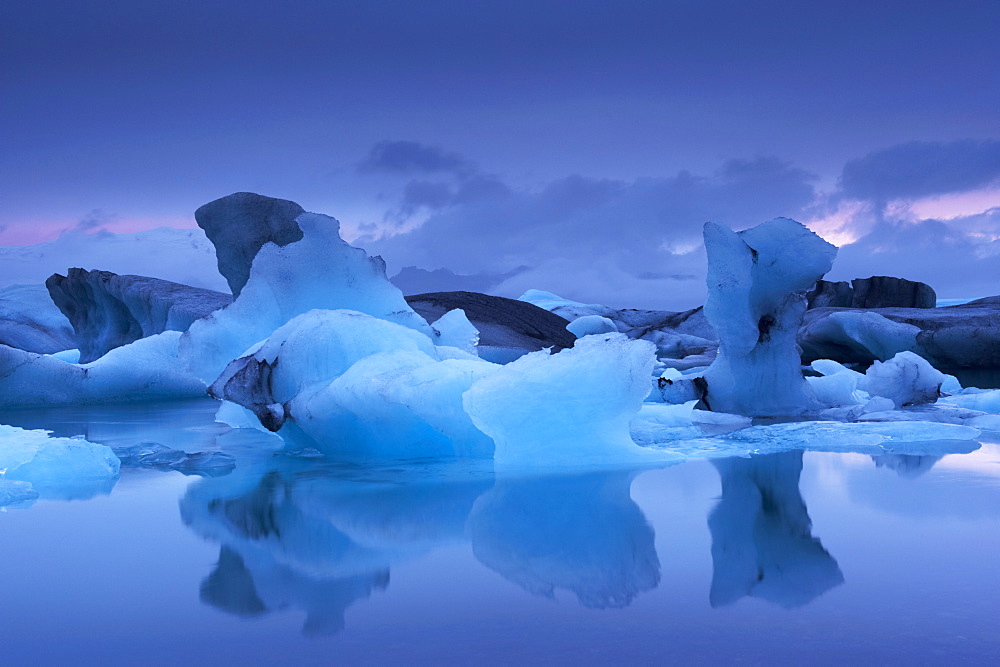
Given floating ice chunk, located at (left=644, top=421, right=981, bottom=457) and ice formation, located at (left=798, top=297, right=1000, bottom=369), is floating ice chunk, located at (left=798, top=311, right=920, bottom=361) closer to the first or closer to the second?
ice formation, located at (left=798, top=297, right=1000, bottom=369)

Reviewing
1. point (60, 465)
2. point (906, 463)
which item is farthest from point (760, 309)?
point (60, 465)

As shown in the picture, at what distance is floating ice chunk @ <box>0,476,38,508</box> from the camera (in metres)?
2.77

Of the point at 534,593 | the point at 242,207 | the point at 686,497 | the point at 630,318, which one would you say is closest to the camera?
the point at 534,593

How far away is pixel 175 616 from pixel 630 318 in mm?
19587

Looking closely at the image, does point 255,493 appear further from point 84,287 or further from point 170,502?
point 84,287

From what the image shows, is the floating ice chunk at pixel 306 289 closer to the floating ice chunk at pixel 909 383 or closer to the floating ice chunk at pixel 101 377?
the floating ice chunk at pixel 101 377

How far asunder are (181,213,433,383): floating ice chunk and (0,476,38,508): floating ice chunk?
2.55 metres

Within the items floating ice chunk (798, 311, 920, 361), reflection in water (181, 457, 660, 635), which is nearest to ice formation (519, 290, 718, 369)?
floating ice chunk (798, 311, 920, 361)

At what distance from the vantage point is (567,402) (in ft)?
10.7

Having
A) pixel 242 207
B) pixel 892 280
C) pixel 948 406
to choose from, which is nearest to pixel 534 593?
pixel 948 406

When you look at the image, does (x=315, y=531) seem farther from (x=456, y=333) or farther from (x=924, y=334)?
(x=924, y=334)

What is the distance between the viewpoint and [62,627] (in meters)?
1.51

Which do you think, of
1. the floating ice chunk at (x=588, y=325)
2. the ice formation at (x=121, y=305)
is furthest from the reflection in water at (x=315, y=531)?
the floating ice chunk at (x=588, y=325)

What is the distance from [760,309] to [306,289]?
2.98 meters
